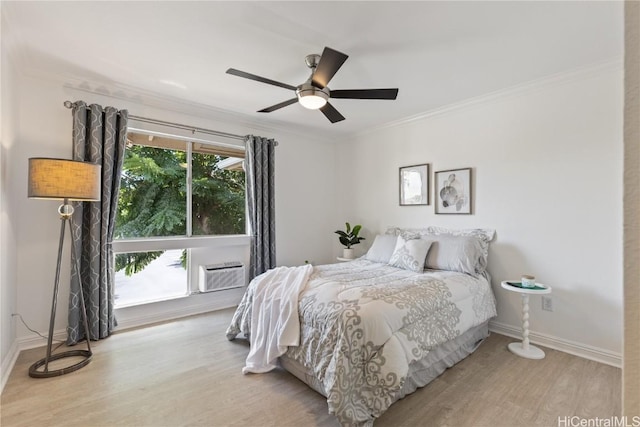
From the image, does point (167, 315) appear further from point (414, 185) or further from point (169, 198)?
point (414, 185)

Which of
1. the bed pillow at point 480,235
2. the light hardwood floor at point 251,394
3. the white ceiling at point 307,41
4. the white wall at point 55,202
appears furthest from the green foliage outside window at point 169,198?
the bed pillow at point 480,235

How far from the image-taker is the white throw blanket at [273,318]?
2.28 m

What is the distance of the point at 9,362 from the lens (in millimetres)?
2412

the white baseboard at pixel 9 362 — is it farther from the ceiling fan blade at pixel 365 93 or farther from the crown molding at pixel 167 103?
the ceiling fan blade at pixel 365 93

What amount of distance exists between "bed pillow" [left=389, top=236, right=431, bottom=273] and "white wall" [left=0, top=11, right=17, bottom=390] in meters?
3.45

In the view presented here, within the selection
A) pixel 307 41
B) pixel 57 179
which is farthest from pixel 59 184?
pixel 307 41

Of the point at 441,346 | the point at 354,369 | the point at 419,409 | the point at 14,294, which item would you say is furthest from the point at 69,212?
the point at 441,346

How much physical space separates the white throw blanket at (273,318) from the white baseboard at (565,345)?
221 centimetres

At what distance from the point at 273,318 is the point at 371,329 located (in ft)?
2.95

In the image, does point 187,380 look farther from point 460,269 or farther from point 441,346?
point 460,269

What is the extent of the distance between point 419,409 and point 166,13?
3161 millimetres

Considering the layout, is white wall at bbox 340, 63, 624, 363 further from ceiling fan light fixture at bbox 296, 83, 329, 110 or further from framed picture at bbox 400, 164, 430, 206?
ceiling fan light fixture at bbox 296, 83, 329, 110

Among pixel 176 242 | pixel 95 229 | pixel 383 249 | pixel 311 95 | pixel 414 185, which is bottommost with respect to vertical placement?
pixel 383 249

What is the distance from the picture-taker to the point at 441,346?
238 cm
